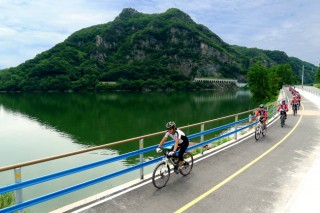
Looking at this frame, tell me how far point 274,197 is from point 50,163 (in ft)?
81.5

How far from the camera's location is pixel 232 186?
868cm

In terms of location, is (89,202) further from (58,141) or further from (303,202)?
(58,141)

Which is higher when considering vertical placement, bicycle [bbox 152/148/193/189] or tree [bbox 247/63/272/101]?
tree [bbox 247/63/272/101]

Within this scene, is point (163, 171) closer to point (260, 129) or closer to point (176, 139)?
point (176, 139)

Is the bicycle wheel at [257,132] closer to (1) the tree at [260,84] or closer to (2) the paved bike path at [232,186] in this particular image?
(2) the paved bike path at [232,186]

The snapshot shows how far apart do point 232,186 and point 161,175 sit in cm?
234

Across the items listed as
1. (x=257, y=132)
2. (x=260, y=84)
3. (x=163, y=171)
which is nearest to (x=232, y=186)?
(x=163, y=171)

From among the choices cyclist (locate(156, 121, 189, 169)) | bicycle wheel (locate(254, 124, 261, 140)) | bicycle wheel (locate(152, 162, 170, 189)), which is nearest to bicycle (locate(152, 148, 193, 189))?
bicycle wheel (locate(152, 162, 170, 189))

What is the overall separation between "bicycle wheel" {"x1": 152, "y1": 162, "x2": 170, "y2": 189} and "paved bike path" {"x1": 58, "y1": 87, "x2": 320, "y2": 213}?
0.16 meters

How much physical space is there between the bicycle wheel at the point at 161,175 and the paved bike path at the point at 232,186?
16 cm

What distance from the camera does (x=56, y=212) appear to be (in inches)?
263

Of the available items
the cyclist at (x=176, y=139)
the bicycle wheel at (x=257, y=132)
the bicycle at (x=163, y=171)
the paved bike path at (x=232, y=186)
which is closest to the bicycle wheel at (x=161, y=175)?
the bicycle at (x=163, y=171)

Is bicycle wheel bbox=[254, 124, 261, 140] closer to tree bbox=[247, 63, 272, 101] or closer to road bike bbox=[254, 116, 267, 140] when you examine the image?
road bike bbox=[254, 116, 267, 140]

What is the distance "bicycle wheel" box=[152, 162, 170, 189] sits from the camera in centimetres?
837
